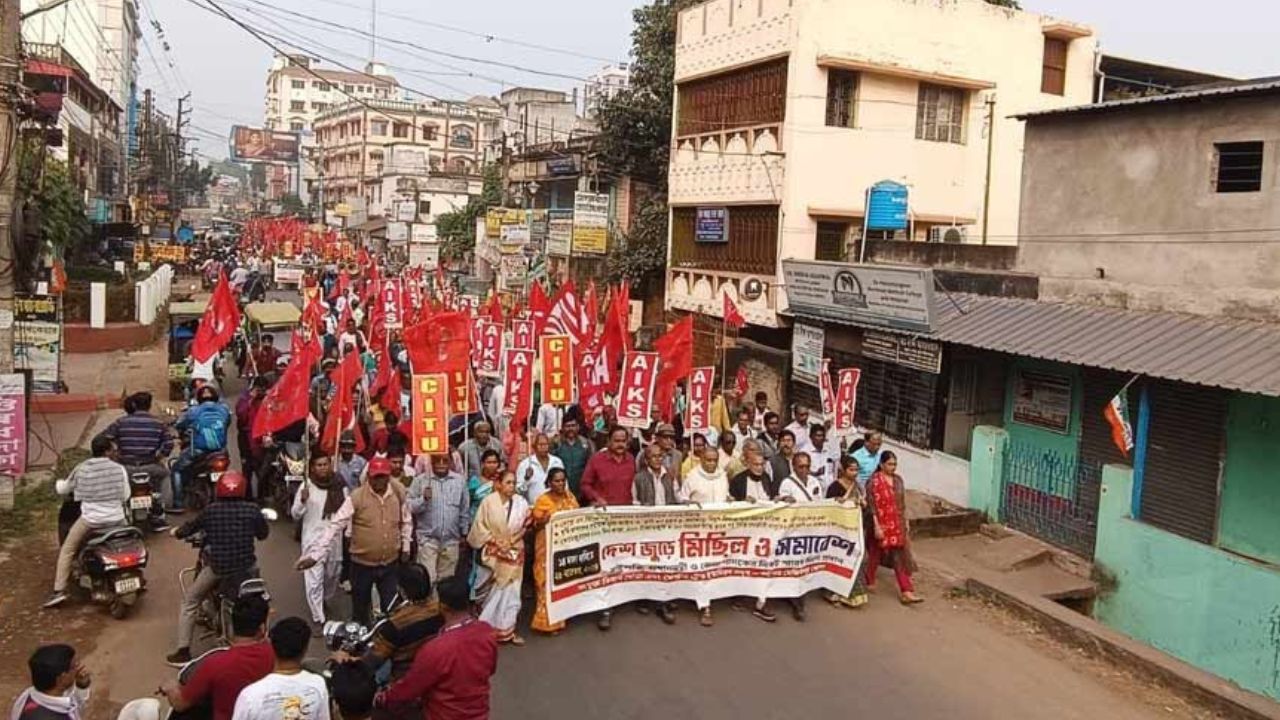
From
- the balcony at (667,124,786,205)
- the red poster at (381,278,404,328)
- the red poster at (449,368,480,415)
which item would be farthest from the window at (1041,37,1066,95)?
the red poster at (449,368,480,415)

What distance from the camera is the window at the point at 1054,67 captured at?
23750 millimetres

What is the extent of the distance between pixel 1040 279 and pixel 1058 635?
615 cm

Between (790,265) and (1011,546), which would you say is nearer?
(1011,546)

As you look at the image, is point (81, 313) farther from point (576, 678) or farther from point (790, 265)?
point (576, 678)

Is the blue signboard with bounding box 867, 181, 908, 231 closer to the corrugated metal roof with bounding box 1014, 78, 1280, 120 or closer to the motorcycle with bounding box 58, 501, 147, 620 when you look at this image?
the corrugated metal roof with bounding box 1014, 78, 1280, 120

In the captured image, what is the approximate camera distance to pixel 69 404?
1978 centimetres

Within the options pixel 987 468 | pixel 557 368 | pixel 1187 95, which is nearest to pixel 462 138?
pixel 987 468

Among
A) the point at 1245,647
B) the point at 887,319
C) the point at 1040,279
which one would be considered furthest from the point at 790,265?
the point at 1245,647

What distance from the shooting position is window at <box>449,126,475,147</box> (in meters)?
87.2

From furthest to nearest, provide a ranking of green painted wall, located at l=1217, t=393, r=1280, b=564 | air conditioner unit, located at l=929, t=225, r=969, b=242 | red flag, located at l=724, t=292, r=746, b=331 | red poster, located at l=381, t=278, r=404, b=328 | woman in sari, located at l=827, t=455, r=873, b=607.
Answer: air conditioner unit, located at l=929, t=225, r=969, b=242
red flag, located at l=724, t=292, r=746, b=331
red poster, located at l=381, t=278, r=404, b=328
green painted wall, located at l=1217, t=393, r=1280, b=564
woman in sari, located at l=827, t=455, r=873, b=607

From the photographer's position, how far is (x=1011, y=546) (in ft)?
45.6

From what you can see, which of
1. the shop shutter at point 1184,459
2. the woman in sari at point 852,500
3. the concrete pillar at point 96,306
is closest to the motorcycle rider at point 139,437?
the woman in sari at point 852,500

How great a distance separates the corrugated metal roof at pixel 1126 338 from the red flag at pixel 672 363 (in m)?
3.59

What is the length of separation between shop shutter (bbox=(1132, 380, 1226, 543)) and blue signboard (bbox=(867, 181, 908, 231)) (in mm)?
8758
